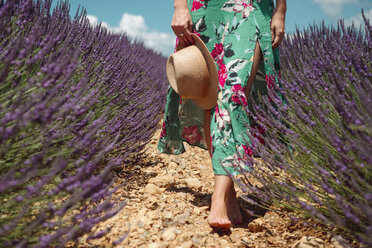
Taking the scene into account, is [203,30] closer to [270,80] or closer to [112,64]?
[270,80]

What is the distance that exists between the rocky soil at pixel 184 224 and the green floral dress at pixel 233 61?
319 mm

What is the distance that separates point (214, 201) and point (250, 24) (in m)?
0.97

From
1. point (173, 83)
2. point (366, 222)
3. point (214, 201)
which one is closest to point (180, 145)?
point (173, 83)

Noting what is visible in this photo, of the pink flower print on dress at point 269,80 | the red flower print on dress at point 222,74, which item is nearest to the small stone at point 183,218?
the red flower print on dress at point 222,74

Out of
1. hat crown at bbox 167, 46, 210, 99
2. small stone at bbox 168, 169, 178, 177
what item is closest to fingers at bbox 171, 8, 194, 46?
hat crown at bbox 167, 46, 210, 99

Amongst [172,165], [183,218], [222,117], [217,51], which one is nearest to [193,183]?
[172,165]

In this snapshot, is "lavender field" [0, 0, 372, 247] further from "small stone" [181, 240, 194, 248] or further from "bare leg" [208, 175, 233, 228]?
"small stone" [181, 240, 194, 248]

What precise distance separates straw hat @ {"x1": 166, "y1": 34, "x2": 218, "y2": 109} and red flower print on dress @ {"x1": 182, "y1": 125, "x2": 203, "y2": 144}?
34cm

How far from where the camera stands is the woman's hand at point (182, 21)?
1798 mm

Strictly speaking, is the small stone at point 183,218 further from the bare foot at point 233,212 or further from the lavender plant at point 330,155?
the lavender plant at point 330,155

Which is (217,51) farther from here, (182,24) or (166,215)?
(166,215)

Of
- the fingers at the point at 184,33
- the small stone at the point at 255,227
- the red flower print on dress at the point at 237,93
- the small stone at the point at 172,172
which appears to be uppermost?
the fingers at the point at 184,33

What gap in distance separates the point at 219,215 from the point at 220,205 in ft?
0.16

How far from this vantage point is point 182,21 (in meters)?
1.79
